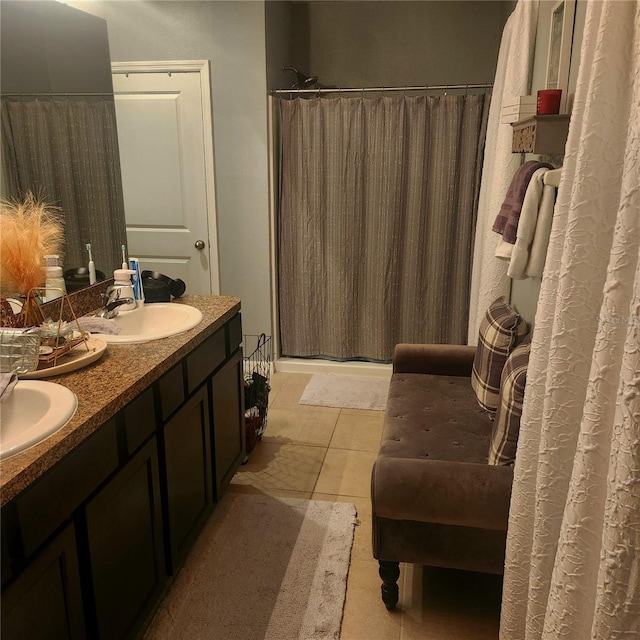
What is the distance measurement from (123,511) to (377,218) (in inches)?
99.7

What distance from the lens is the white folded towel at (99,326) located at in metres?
1.96

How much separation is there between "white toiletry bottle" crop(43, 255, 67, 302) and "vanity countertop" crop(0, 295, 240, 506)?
382 millimetres

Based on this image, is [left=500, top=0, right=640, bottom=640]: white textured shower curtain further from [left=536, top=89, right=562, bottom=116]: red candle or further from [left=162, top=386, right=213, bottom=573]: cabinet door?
[left=162, top=386, right=213, bottom=573]: cabinet door

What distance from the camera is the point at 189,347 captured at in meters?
1.92

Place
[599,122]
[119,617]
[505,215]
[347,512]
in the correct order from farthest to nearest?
[347,512], [505,215], [119,617], [599,122]

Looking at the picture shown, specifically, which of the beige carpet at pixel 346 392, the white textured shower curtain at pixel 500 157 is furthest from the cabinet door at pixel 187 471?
the white textured shower curtain at pixel 500 157

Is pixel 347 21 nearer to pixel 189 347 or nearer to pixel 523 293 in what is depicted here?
pixel 523 293

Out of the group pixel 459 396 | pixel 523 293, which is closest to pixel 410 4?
pixel 523 293

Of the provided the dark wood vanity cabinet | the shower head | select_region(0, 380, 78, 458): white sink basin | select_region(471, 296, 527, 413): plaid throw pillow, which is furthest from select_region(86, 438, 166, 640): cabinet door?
the shower head

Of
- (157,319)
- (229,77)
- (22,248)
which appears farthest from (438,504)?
(229,77)

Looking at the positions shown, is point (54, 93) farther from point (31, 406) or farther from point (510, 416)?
point (510, 416)

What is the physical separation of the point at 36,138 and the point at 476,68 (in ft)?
9.77

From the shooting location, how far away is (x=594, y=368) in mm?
939

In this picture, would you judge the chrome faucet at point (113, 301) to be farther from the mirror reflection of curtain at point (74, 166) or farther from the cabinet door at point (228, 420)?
the cabinet door at point (228, 420)
